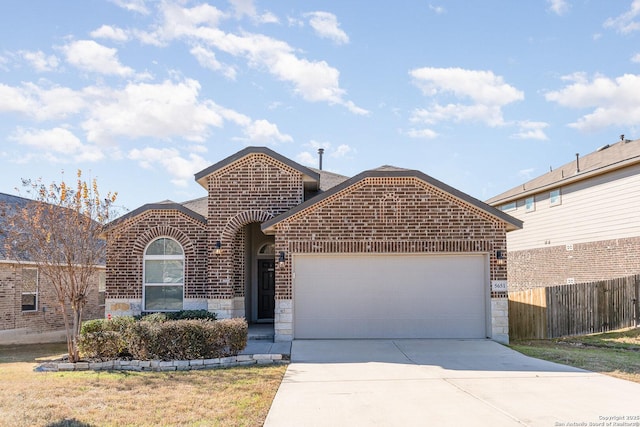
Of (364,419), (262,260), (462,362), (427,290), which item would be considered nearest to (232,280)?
(262,260)

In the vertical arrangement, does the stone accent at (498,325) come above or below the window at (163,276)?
below

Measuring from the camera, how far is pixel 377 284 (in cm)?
1427

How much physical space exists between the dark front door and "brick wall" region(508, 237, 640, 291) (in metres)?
11.6

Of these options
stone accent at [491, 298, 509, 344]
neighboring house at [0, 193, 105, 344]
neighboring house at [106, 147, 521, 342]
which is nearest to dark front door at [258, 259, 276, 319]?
neighboring house at [106, 147, 521, 342]

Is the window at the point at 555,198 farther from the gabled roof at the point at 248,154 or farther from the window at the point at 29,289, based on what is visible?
the window at the point at 29,289

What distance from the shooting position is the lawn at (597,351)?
411 inches

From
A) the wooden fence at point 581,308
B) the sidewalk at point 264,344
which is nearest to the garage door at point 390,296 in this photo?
the sidewalk at point 264,344

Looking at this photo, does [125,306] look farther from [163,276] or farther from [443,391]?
[443,391]

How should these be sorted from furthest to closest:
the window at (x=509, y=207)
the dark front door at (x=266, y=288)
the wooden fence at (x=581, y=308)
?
1. the window at (x=509, y=207)
2. the dark front door at (x=266, y=288)
3. the wooden fence at (x=581, y=308)

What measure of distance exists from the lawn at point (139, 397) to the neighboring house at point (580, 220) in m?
14.1

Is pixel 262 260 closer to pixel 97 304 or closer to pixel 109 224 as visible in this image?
pixel 109 224

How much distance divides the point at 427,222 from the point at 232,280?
17.3ft

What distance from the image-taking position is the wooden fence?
1605 centimetres

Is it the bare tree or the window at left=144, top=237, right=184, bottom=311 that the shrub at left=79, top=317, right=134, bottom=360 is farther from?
the window at left=144, top=237, right=184, bottom=311
